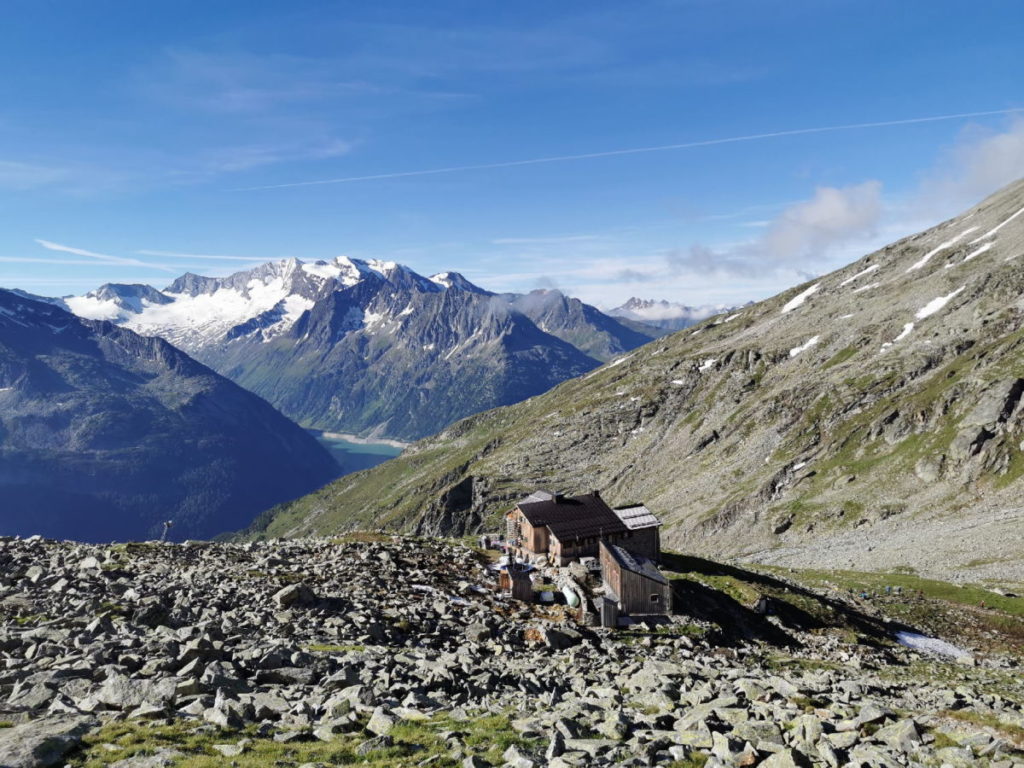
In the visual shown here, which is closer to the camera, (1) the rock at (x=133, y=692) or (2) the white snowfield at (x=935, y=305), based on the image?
(1) the rock at (x=133, y=692)

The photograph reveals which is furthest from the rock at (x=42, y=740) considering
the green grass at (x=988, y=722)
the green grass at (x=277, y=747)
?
the green grass at (x=988, y=722)

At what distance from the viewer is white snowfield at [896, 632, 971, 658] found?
5395cm

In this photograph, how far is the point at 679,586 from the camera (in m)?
57.7

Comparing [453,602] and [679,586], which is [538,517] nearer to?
[679,586]

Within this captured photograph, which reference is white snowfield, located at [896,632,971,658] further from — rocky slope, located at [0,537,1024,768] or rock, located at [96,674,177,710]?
rock, located at [96,674,177,710]

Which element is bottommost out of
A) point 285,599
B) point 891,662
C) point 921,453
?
point 891,662

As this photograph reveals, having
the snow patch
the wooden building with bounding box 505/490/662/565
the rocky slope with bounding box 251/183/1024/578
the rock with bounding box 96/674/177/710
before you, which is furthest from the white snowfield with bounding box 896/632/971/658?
the snow patch

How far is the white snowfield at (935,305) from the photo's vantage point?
173m

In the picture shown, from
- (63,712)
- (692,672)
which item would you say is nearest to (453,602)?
(692,672)

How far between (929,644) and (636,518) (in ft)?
94.6

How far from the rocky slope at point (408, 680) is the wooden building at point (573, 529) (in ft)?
46.5

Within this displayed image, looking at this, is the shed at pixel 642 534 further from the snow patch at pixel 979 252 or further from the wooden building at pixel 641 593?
the snow patch at pixel 979 252

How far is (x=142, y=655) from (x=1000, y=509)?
4734 inches

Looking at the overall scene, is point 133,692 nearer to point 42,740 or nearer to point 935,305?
point 42,740
